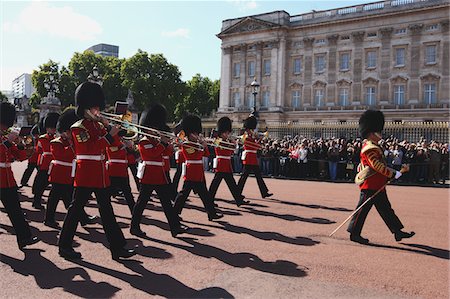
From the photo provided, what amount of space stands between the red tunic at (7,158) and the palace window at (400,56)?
126ft

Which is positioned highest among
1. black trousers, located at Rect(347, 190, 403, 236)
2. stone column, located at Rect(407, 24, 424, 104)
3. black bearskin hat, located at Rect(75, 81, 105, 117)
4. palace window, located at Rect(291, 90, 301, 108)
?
stone column, located at Rect(407, 24, 424, 104)

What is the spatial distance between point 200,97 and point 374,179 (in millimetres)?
52508

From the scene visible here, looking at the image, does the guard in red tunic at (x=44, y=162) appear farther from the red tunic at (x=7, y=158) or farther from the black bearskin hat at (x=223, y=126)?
the black bearskin hat at (x=223, y=126)

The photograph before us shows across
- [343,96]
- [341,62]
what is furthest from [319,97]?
[341,62]

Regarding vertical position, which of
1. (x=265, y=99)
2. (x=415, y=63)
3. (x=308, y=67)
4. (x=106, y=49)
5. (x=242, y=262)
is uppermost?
(x=106, y=49)

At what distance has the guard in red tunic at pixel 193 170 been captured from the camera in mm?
6719

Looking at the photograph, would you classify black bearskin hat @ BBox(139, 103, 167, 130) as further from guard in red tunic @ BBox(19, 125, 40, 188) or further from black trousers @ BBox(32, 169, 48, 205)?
guard in red tunic @ BBox(19, 125, 40, 188)

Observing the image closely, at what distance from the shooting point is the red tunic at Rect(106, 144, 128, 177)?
725 centimetres

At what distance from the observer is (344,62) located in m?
41.7

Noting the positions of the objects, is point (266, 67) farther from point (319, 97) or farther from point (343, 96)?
point (343, 96)

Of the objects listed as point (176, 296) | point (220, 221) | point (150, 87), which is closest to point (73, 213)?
Result: point (176, 296)

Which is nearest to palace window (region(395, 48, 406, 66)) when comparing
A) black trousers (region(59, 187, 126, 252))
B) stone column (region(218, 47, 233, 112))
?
stone column (region(218, 47, 233, 112))

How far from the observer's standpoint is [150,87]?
157 feet

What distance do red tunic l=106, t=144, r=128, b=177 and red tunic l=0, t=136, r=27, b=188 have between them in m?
1.70
